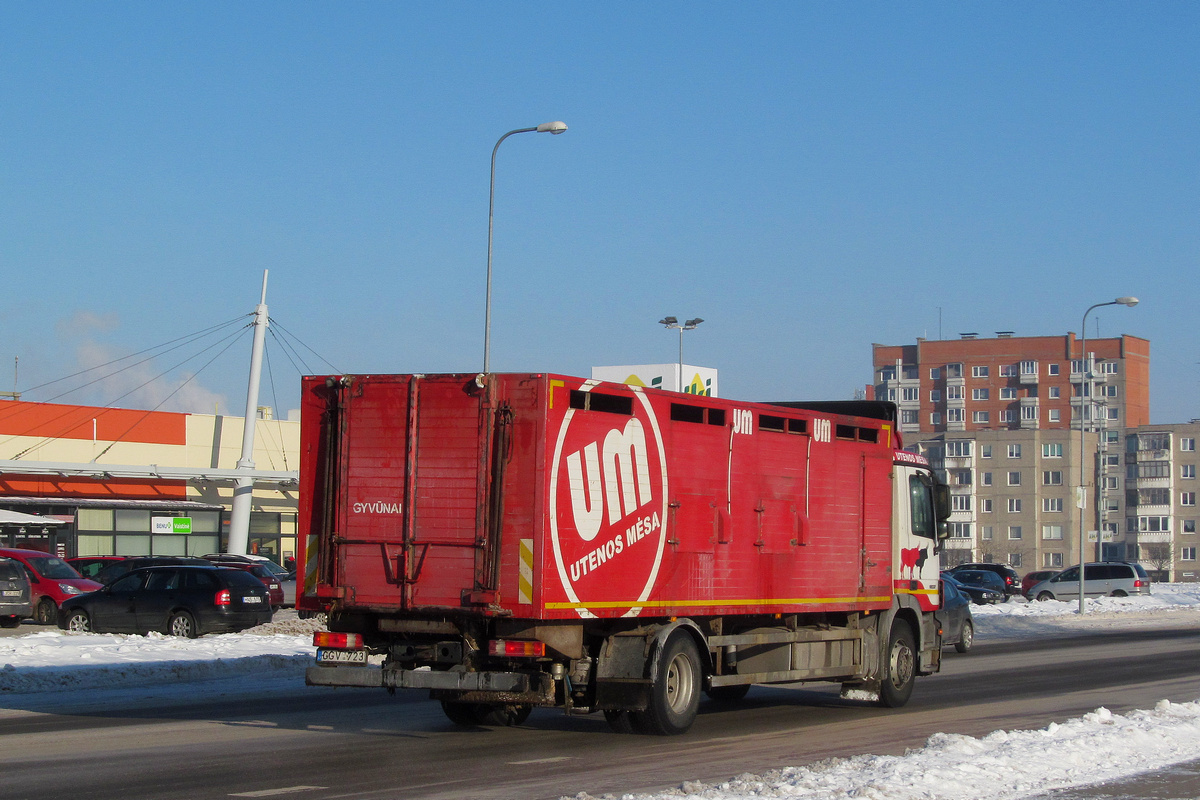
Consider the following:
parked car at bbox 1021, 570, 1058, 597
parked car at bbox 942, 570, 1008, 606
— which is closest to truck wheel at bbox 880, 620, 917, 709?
parked car at bbox 942, 570, 1008, 606

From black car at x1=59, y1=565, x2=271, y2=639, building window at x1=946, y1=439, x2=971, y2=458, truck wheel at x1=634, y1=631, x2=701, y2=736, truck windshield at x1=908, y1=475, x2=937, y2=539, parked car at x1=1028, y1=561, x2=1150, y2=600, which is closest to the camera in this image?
truck wheel at x1=634, y1=631, x2=701, y2=736

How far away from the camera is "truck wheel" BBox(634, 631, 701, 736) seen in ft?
40.3

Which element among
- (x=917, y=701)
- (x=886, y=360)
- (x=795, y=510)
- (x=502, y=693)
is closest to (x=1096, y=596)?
(x=917, y=701)

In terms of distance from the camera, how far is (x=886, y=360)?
524 ft

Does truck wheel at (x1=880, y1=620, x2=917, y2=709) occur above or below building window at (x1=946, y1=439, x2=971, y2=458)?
below

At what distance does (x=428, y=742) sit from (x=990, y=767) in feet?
16.1

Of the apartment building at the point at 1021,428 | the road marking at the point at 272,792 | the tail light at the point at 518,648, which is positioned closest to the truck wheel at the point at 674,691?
the tail light at the point at 518,648

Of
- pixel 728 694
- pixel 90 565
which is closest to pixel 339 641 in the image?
pixel 728 694

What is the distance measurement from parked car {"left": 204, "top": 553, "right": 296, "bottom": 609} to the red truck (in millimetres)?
21050

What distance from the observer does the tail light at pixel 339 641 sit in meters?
12.1

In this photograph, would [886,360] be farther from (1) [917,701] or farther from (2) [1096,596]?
(1) [917,701]

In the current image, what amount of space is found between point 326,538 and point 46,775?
9.83 ft

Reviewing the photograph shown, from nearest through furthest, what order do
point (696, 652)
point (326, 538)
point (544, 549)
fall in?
point (544, 549), point (326, 538), point (696, 652)

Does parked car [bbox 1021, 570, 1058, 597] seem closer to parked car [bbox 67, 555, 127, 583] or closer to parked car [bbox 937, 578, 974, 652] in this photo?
parked car [bbox 937, 578, 974, 652]
